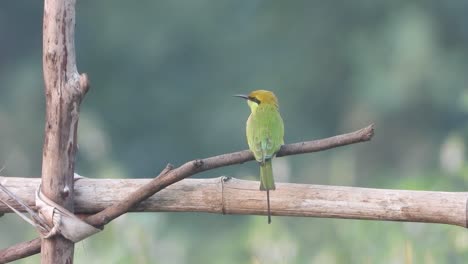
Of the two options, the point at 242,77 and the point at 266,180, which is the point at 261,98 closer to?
the point at 266,180

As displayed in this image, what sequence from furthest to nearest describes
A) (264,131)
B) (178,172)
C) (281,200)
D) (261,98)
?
(261,98) → (264,131) → (281,200) → (178,172)

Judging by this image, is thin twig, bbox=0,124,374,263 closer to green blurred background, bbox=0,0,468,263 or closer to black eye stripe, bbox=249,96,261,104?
black eye stripe, bbox=249,96,261,104

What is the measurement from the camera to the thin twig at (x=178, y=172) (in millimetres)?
2867

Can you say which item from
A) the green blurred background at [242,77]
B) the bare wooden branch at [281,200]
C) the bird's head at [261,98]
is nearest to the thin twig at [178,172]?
the bare wooden branch at [281,200]

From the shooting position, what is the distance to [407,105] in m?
13.7

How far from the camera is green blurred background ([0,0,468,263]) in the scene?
1282cm

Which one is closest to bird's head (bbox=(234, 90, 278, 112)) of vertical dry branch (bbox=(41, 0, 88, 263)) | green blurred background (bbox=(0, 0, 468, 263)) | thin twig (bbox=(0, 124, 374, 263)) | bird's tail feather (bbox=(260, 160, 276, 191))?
bird's tail feather (bbox=(260, 160, 276, 191))

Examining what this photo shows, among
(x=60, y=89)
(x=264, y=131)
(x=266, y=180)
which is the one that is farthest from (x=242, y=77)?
(x=60, y=89)

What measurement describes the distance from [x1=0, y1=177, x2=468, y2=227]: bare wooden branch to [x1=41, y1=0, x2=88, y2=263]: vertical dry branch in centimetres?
13

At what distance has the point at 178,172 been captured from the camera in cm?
287

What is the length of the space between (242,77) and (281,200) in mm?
11188

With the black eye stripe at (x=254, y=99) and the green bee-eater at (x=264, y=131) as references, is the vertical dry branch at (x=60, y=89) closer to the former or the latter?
the green bee-eater at (x=264, y=131)

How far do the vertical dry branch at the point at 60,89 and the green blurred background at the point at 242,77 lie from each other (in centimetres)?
831

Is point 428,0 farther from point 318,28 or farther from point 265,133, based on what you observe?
point 265,133
